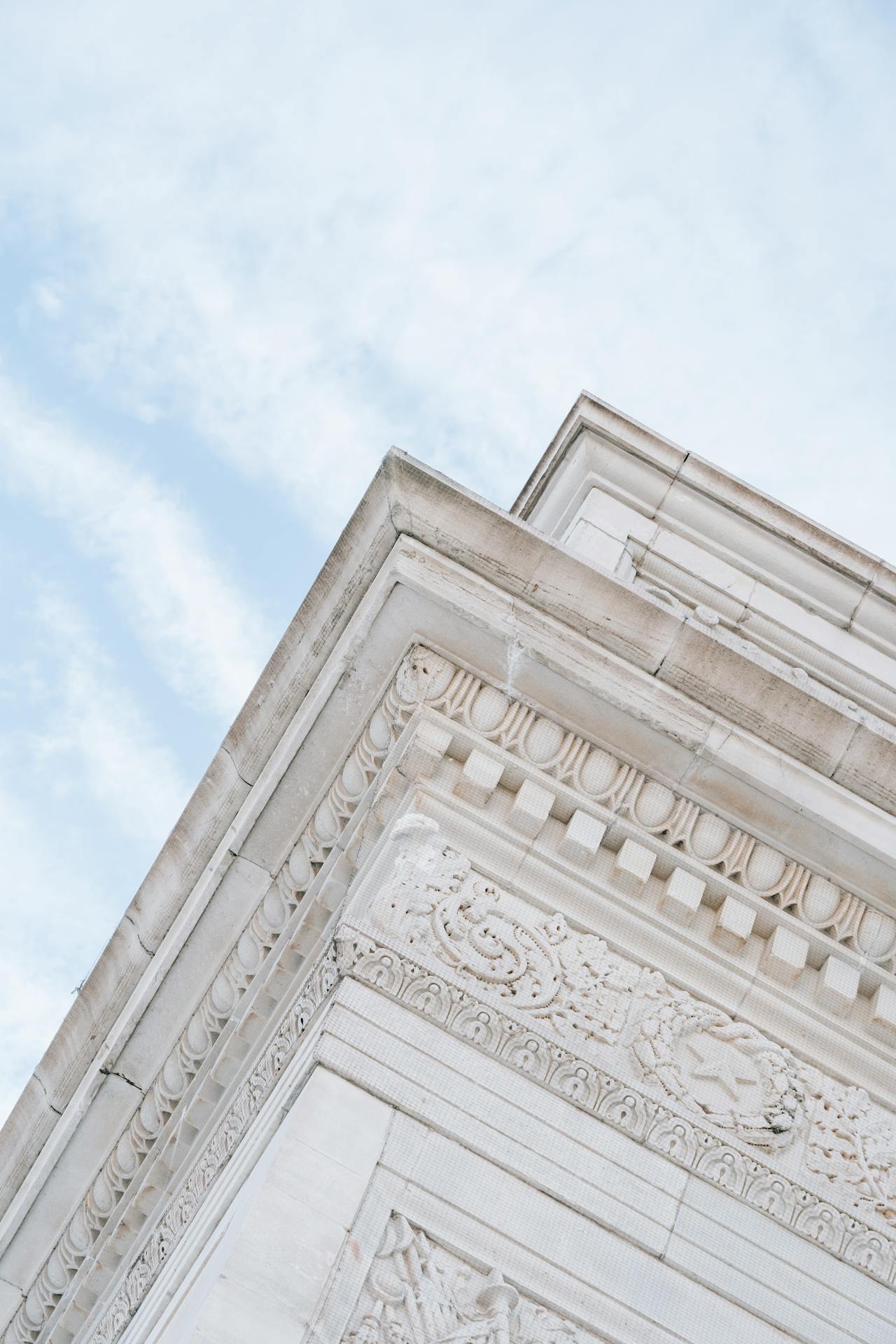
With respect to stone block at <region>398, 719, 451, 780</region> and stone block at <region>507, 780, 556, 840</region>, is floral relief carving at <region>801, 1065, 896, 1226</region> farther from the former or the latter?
stone block at <region>398, 719, 451, 780</region>

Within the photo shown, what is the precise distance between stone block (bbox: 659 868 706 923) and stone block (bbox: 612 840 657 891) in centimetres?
11

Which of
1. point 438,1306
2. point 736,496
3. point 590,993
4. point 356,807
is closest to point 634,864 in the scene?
point 590,993

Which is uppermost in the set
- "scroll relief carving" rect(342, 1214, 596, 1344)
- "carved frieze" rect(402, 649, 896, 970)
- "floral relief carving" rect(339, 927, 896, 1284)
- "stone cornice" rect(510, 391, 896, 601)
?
"stone cornice" rect(510, 391, 896, 601)

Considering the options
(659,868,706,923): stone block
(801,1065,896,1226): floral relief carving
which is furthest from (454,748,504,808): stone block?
(801,1065,896,1226): floral relief carving

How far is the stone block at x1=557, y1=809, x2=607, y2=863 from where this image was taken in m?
7.33

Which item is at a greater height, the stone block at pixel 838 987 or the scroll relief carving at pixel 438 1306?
the stone block at pixel 838 987

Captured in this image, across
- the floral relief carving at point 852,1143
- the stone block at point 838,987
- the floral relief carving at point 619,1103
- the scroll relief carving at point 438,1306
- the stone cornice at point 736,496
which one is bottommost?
the scroll relief carving at point 438,1306

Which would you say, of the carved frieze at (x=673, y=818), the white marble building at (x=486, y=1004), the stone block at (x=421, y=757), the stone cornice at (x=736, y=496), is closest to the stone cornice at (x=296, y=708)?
the white marble building at (x=486, y=1004)

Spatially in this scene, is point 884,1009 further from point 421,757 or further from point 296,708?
point 296,708

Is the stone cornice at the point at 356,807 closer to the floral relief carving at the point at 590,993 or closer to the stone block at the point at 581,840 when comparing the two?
the stone block at the point at 581,840

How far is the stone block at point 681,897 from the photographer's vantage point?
24.0ft

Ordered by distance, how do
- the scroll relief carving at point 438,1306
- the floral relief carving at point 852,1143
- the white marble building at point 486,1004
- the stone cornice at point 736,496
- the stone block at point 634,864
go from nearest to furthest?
the scroll relief carving at point 438,1306 < the white marble building at point 486,1004 < the floral relief carving at point 852,1143 < the stone block at point 634,864 < the stone cornice at point 736,496

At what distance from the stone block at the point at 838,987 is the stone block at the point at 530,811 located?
1.40 meters

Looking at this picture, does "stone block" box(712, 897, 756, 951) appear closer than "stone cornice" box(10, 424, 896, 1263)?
Yes
